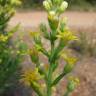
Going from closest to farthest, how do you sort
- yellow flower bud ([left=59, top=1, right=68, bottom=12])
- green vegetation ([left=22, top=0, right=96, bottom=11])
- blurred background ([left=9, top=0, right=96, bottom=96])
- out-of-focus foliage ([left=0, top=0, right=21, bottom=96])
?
yellow flower bud ([left=59, top=1, right=68, bottom=12]), out-of-focus foliage ([left=0, top=0, right=21, bottom=96]), blurred background ([left=9, top=0, right=96, bottom=96]), green vegetation ([left=22, top=0, right=96, bottom=11])

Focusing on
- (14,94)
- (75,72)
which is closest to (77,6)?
(75,72)

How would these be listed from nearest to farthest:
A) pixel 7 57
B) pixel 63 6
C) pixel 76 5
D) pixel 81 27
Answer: pixel 63 6, pixel 7 57, pixel 81 27, pixel 76 5

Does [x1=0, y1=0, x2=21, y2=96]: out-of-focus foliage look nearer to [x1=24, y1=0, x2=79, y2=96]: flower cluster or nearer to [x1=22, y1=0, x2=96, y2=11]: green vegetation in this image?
[x1=24, y1=0, x2=79, y2=96]: flower cluster

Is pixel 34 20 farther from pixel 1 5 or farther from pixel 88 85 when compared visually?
pixel 1 5

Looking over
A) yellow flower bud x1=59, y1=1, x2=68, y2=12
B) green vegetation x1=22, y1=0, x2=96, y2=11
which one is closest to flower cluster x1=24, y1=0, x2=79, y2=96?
yellow flower bud x1=59, y1=1, x2=68, y2=12

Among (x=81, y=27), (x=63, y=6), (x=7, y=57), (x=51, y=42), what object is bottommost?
(x=81, y=27)

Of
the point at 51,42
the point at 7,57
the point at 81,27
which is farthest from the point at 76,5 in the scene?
the point at 51,42

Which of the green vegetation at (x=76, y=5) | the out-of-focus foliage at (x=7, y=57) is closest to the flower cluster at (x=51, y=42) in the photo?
the out-of-focus foliage at (x=7, y=57)

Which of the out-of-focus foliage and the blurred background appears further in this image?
the blurred background

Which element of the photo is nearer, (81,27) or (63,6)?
(63,6)

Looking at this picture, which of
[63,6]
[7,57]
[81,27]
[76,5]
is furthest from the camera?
[76,5]

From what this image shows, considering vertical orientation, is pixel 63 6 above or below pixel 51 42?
above

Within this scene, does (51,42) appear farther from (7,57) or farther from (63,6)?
(7,57)
